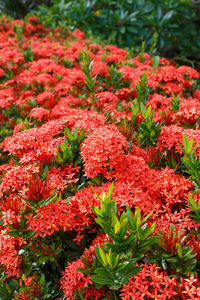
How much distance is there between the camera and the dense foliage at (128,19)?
686 centimetres

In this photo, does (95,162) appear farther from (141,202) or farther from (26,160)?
(26,160)

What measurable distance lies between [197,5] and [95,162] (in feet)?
27.4

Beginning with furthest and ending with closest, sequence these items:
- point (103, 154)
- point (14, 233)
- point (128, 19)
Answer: point (128, 19) → point (103, 154) → point (14, 233)

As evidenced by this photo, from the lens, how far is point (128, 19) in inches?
269

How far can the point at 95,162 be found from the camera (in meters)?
1.84

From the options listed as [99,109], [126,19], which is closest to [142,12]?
[126,19]

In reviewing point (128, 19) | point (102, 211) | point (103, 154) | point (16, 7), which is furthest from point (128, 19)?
point (102, 211)

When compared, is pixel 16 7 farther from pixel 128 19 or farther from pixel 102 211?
pixel 102 211

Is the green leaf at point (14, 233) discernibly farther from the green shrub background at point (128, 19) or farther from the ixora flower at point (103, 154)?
the green shrub background at point (128, 19)

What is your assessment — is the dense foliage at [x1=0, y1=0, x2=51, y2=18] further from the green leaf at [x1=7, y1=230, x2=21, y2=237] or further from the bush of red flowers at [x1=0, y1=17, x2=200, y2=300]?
the green leaf at [x1=7, y1=230, x2=21, y2=237]

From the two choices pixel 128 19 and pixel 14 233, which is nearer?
pixel 14 233

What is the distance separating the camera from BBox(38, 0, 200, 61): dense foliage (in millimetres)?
6859

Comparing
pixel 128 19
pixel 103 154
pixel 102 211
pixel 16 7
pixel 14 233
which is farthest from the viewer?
pixel 16 7

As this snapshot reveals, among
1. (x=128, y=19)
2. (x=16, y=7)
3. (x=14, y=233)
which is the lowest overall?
(x=14, y=233)
